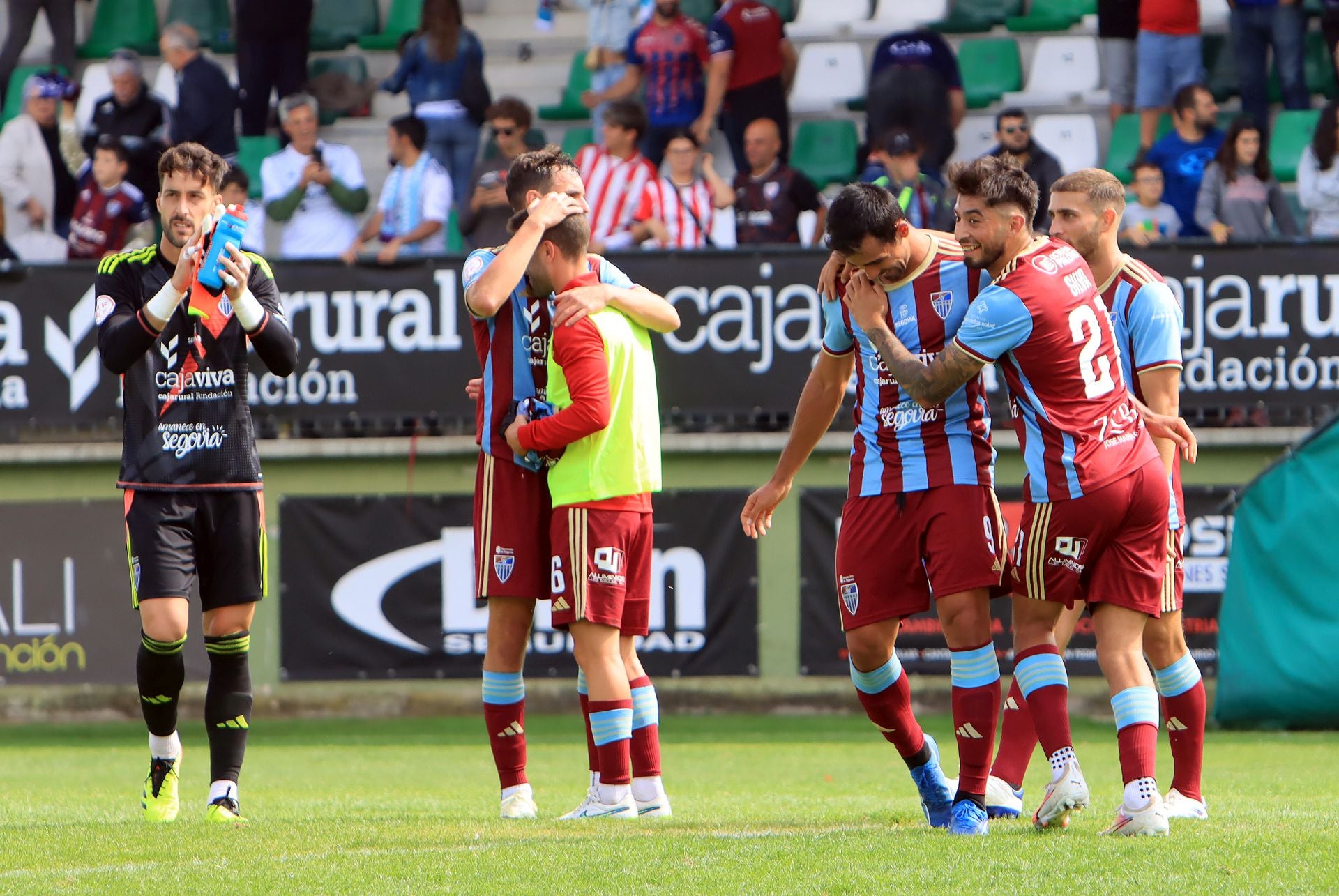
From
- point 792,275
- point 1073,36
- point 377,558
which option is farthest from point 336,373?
point 1073,36

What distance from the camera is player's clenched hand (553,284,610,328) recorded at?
18.7 ft

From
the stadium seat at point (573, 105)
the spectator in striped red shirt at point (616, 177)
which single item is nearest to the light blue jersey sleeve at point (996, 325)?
the spectator in striped red shirt at point (616, 177)

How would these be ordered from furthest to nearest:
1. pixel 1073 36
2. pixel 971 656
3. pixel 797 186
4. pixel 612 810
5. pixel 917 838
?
pixel 1073 36
pixel 797 186
pixel 612 810
pixel 971 656
pixel 917 838

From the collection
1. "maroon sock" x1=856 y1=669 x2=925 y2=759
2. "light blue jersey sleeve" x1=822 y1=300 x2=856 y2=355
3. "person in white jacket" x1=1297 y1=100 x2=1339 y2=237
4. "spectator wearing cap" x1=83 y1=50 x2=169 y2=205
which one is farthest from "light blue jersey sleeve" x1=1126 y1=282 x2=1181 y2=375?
"spectator wearing cap" x1=83 y1=50 x2=169 y2=205

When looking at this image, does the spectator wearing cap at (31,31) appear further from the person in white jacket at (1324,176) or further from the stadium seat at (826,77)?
the person in white jacket at (1324,176)

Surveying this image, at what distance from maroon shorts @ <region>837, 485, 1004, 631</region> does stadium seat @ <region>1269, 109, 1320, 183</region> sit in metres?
9.37

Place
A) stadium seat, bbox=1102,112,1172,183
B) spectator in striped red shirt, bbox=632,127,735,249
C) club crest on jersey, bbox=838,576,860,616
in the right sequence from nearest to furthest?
club crest on jersey, bbox=838,576,860,616, spectator in striped red shirt, bbox=632,127,735,249, stadium seat, bbox=1102,112,1172,183

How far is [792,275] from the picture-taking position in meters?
10.9

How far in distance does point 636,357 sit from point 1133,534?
1.82 m

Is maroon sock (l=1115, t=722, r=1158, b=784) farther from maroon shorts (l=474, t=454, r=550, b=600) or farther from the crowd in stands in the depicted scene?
the crowd in stands

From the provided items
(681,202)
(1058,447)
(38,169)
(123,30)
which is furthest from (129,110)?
(1058,447)

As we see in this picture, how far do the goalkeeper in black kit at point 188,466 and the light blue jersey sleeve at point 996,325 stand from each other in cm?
255

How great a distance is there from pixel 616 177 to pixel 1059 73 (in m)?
5.28

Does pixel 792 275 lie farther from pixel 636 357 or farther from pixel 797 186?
pixel 636 357
